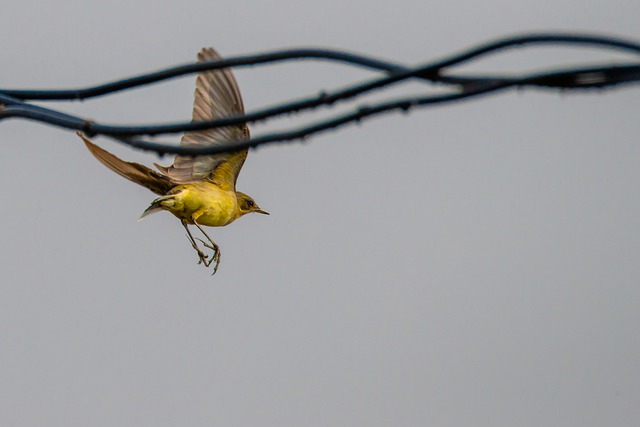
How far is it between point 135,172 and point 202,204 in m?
1.58

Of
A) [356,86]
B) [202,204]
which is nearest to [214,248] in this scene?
[202,204]

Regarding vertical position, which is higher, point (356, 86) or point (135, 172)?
point (135, 172)

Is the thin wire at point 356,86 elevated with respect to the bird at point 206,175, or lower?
lower

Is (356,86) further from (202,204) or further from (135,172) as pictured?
(202,204)

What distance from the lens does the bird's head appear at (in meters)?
11.6

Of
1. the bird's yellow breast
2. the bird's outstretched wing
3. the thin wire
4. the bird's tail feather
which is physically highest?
the bird's outstretched wing

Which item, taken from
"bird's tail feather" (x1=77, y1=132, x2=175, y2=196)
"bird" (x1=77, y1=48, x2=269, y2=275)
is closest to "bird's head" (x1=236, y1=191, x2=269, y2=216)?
"bird" (x1=77, y1=48, x2=269, y2=275)

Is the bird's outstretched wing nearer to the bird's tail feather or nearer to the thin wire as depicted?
the bird's tail feather

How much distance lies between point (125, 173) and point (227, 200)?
214 cm

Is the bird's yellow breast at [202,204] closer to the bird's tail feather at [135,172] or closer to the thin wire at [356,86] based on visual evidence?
the bird's tail feather at [135,172]

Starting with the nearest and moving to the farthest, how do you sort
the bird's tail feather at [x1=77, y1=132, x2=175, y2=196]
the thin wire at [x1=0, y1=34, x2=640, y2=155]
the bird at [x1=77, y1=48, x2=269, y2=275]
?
the thin wire at [x1=0, y1=34, x2=640, y2=155] → the bird's tail feather at [x1=77, y1=132, x2=175, y2=196] → the bird at [x1=77, y1=48, x2=269, y2=275]

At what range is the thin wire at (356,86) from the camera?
12.6 ft

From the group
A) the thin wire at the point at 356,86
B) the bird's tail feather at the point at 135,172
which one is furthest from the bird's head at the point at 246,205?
→ the thin wire at the point at 356,86

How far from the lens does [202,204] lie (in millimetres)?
9680
